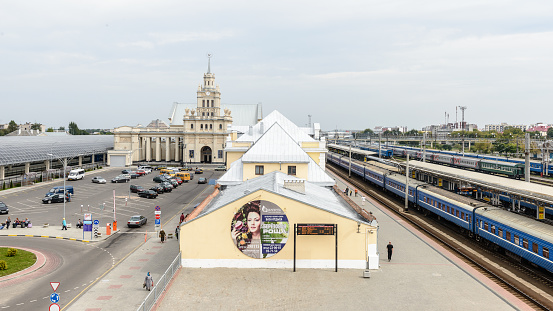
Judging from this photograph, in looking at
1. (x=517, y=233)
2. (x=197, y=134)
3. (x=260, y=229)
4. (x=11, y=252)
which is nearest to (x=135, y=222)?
(x=11, y=252)

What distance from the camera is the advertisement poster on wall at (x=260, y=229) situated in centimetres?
2617

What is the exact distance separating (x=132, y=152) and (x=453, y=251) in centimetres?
9572

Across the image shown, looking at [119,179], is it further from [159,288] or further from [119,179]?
[159,288]

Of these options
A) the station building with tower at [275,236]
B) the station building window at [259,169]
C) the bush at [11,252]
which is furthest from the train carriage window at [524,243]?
the bush at [11,252]

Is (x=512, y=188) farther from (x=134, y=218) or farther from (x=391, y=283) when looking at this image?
(x=134, y=218)

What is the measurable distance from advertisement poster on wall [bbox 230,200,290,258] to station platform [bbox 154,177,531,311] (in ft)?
4.47

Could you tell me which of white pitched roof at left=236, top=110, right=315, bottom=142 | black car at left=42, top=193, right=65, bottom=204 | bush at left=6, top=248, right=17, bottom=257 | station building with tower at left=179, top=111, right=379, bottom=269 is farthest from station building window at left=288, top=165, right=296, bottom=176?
black car at left=42, top=193, right=65, bottom=204

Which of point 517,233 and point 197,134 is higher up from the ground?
point 197,134

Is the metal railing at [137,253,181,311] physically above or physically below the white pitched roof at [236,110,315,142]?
below

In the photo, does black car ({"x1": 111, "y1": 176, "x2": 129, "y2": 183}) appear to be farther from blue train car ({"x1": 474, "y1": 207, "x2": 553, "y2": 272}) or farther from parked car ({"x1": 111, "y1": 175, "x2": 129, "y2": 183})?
blue train car ({"x1": 474, "y1": 207, "x2": 553, "y2": 272})

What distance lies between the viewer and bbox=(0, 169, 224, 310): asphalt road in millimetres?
22750

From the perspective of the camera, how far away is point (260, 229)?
86.5ft

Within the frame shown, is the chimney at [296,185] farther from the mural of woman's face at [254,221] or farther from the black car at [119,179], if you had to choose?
the black car at [119,179]

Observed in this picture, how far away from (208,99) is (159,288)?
93.6 meters
